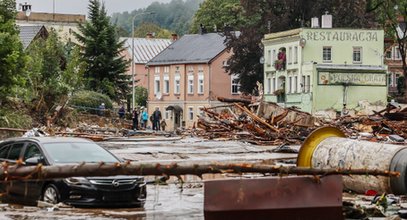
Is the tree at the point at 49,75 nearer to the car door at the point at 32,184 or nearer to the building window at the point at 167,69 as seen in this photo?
the building window at the point at 167,69

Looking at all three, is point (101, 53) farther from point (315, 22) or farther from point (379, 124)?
point (379, 124)

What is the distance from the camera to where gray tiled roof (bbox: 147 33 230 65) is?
98188 millimetres

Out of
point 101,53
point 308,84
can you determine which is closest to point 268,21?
point 308,84

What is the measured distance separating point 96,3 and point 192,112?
2443cm

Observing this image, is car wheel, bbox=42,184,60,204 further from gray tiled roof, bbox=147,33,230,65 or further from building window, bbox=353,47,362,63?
gray tiled roof, bbox=147,33,230,65

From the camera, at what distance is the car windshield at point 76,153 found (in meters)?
20.0

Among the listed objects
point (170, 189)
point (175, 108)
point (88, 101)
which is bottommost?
point (170, 189)

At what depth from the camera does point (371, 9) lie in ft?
297

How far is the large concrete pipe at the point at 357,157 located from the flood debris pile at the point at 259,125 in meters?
16.5

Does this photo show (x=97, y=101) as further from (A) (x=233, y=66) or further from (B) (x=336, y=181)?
(B) (x=336, y=181)

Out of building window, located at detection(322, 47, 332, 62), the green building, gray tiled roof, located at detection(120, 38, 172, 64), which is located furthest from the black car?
gray tiled roof, located at detection(120, 38, 172, 64)

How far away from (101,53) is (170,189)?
56.1 m

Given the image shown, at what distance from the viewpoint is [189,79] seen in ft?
333

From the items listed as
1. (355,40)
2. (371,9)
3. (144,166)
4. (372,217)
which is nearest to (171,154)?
(372,217)
